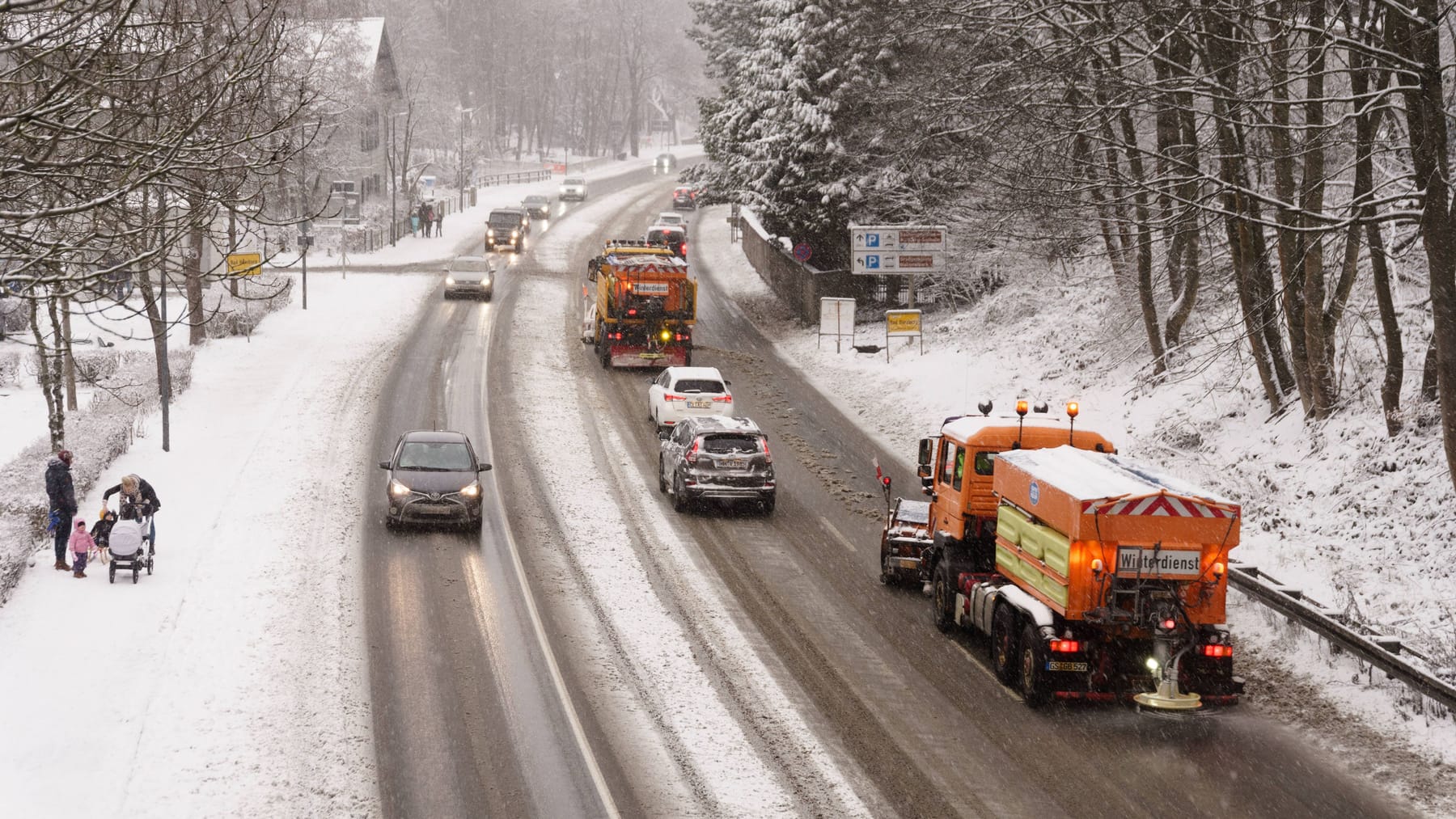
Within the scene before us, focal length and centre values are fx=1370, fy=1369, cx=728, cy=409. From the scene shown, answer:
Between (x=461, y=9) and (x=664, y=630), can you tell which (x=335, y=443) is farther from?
(x=461, y=9)

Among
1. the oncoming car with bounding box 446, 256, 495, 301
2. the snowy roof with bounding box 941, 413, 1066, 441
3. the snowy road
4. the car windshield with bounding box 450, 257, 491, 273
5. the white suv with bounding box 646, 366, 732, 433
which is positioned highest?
the car windshield with bounding box 450, 257, 491, 273

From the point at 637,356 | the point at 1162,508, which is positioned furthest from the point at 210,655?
the point at 637,356

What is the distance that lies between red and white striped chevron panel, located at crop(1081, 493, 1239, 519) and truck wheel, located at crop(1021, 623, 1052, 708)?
1.64 m

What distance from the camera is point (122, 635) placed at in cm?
1647

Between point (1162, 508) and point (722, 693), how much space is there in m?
5.29

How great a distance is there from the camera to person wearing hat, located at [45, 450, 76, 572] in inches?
738

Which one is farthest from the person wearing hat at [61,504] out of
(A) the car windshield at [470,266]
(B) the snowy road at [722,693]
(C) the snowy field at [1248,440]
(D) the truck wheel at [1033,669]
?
(A) the car windshield at [470,266]

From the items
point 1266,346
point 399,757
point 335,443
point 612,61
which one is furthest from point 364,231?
point 612,61

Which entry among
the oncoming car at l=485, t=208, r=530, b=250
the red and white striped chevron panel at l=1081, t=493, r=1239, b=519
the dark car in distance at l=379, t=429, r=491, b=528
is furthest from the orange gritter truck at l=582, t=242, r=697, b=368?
the oncoming car at l=485, t=208, r=530, b=250

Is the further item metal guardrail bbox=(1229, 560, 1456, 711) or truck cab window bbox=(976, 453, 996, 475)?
truck cab window bbox=(976, 453, 996, 475)

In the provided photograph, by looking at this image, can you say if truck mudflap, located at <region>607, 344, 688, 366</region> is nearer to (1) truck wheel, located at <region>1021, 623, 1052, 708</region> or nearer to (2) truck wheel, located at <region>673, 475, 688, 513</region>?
(2) truck wheel, located at <region>673, 475, 688, 513</region>

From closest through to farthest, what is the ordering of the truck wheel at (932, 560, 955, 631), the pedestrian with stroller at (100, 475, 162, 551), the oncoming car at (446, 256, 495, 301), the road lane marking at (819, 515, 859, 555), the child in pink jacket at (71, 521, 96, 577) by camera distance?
the truck wheel at (932, 560, 955, 631)
the child in pink jacket at (71, 521, 96, 577)
the pedestrian with stroller at (100, 475, 162, 551)
the road lane marking at (819, 515, 859, 555)
the oncoming car at (446, 256, 495, 301)

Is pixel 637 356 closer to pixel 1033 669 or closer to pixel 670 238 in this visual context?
pixel 1033 669

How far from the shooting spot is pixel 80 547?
728 inches
